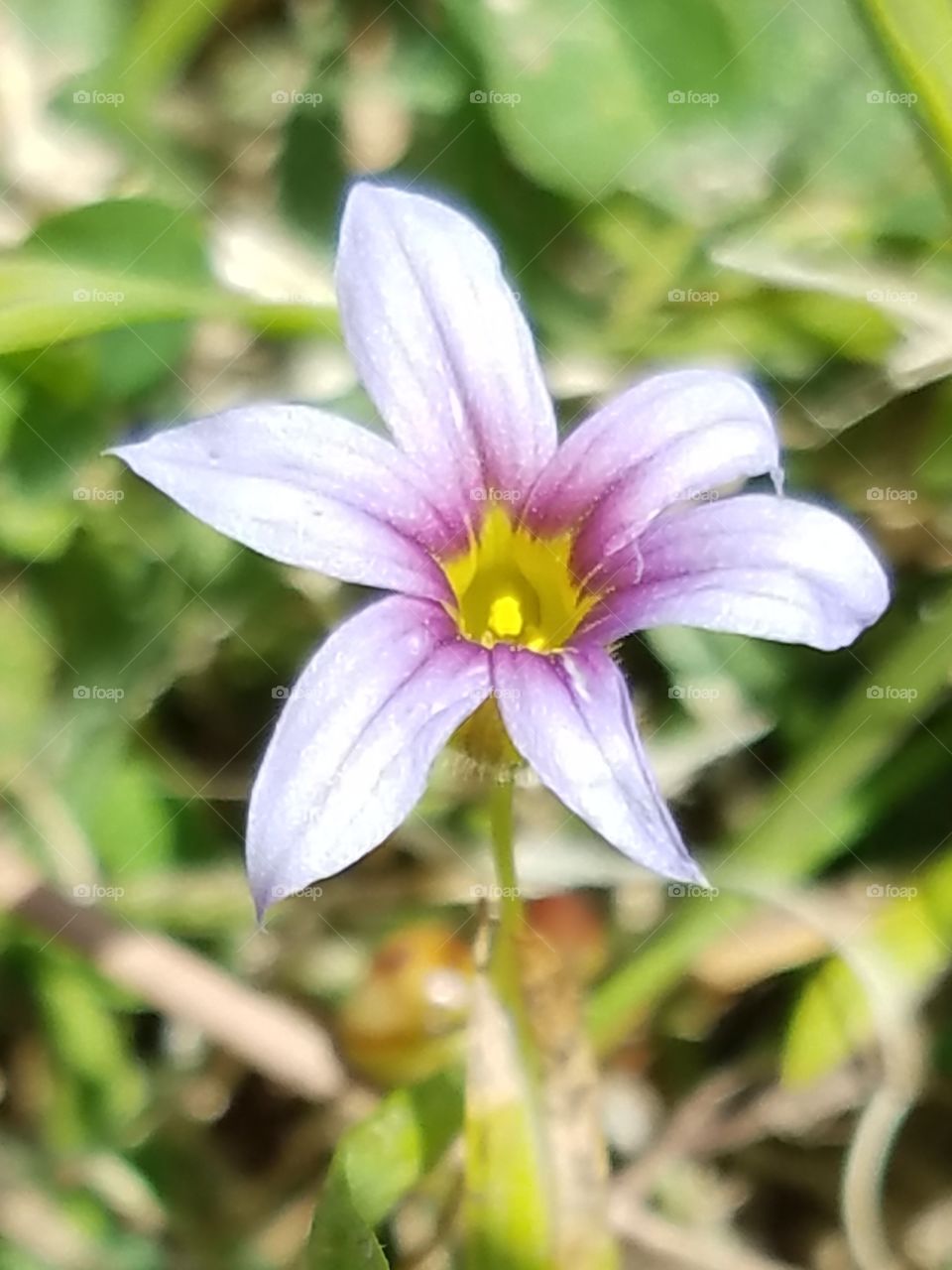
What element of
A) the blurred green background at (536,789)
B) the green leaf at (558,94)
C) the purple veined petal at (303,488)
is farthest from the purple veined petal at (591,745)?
the green leaf at (558,94)

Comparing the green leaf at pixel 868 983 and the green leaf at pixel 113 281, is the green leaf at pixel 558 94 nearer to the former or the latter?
the green leaf at pixel 113 281

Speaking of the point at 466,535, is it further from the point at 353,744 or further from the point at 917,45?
the point at 917,45

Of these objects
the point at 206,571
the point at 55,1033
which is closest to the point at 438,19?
the point at 206,571

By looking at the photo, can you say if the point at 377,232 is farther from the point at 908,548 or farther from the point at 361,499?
the point at 908,548

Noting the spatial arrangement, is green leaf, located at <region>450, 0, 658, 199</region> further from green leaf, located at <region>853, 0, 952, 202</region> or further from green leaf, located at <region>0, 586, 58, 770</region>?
green leaf, located at <region>0, 586, 58, 770</region>

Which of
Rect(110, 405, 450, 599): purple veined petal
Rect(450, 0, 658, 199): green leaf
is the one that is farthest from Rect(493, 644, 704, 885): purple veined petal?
Rect(450, 0, 658, 199): green leaf

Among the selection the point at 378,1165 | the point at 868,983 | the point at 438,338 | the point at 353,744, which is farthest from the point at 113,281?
the point at 868,983

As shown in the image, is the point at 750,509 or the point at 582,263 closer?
the point at 750,509

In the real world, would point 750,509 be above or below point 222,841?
above
